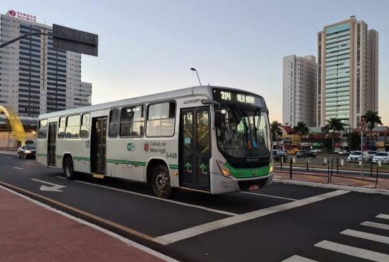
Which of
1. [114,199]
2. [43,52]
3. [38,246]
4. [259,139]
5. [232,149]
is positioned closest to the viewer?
[38,246]

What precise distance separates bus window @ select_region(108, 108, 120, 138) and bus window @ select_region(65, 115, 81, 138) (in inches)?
105

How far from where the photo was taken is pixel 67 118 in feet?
55.1

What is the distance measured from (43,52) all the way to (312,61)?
135868mm

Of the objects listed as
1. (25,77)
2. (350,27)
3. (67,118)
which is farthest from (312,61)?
(67,118)

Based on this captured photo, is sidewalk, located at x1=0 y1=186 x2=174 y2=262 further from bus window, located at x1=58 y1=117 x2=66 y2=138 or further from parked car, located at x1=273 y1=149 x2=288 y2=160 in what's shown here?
parked car, located at x1=273 y1=149 x2=288 y2=160

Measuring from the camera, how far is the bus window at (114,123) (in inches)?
524

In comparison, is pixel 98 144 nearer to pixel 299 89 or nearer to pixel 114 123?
pixel 114 123

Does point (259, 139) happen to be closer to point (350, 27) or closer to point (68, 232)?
point (68, 232)

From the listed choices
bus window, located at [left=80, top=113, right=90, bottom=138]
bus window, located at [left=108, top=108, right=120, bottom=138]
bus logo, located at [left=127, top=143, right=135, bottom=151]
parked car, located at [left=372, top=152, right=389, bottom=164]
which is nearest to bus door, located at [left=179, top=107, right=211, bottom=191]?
bus logo, located at [left=127, top=143, right=135, bottom=151]

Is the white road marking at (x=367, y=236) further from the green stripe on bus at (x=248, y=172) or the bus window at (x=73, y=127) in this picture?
the bus window at (x=73, y=127)

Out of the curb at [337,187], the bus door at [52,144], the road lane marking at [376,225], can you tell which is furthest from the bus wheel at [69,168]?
the road lane marking at [376,225]

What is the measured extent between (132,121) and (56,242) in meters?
6.64

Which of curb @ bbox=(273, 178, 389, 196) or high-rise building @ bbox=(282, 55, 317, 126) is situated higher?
high-rise building @ bbox=(282, 55, 317, 126)

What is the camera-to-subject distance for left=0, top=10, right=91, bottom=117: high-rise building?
28.9 meters
